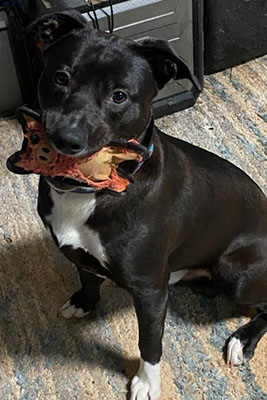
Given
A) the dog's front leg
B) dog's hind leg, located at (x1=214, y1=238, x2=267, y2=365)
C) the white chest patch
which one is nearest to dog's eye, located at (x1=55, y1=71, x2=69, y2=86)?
the white chest patch

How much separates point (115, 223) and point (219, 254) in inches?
13.8

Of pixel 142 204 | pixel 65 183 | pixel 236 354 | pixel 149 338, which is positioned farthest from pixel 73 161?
pixel 236 354

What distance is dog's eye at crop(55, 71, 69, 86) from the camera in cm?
113

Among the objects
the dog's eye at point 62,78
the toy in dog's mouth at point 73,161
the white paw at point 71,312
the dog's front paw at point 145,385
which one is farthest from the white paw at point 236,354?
the dog's eye at point 62,78

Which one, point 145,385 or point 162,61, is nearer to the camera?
point 162,61

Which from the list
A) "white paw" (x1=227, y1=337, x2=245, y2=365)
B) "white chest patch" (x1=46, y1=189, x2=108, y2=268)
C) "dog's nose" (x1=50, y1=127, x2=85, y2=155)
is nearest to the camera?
"dog's nose" (x1=50, y1=127, x2=85, y2=155)

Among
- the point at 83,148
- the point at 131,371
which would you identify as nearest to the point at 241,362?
the point at 131,371

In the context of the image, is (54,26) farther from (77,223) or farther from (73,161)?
(77,223)

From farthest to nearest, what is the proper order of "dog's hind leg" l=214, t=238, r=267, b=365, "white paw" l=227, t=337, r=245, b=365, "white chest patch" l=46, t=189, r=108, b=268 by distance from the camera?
1. "white paw" l=227, t=337, r=245, b=365
2. "dog's hind leg" l=214, t=238, r=267, b=365
3. "white chest patch" l=46, t=189, r=108, b=268

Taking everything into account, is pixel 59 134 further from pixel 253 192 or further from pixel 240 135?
pixel 240 135

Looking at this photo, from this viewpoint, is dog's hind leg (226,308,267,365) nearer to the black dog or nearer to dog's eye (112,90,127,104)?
the black dog

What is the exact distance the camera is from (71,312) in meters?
1.73

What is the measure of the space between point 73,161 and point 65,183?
3.8 inches

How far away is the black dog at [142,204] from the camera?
Result: 3.67ft
